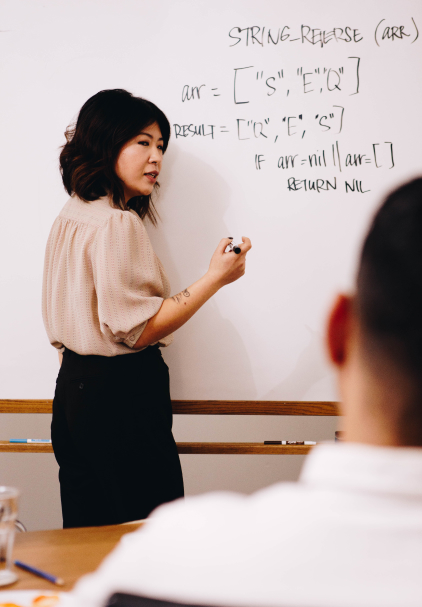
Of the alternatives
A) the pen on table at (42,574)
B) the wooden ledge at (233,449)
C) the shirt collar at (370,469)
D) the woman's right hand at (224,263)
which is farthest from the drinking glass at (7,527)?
the wooden ledge at (233,449)

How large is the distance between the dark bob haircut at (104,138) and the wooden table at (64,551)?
0.82 m

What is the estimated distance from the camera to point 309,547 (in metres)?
0.29

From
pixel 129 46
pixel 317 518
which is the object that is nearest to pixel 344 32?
pixel 129 46

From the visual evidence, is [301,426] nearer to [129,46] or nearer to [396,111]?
[396,111]

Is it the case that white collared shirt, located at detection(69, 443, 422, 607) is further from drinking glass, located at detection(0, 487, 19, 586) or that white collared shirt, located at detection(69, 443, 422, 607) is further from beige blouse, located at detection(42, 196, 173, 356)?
beige blouse, located at detection(42, 196, 173, 356)

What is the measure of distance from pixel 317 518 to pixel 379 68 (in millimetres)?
1519

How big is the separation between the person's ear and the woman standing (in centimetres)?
90

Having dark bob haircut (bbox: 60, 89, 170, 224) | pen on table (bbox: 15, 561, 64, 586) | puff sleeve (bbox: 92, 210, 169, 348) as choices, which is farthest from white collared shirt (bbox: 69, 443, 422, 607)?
dark bob haircut (bbox: 60, 89, 170, 224)

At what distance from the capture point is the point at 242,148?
61.3 inches

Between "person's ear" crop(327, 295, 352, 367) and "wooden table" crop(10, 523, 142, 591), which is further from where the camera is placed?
"wooden table" crop(10, 523, 142, 591)

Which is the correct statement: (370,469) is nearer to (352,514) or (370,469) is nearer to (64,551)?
(352,514)

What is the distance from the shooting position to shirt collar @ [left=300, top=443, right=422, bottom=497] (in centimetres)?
30

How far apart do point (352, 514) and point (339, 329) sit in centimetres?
13

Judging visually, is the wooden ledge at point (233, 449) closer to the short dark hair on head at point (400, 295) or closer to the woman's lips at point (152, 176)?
the woman's lips at point (152, 176)
